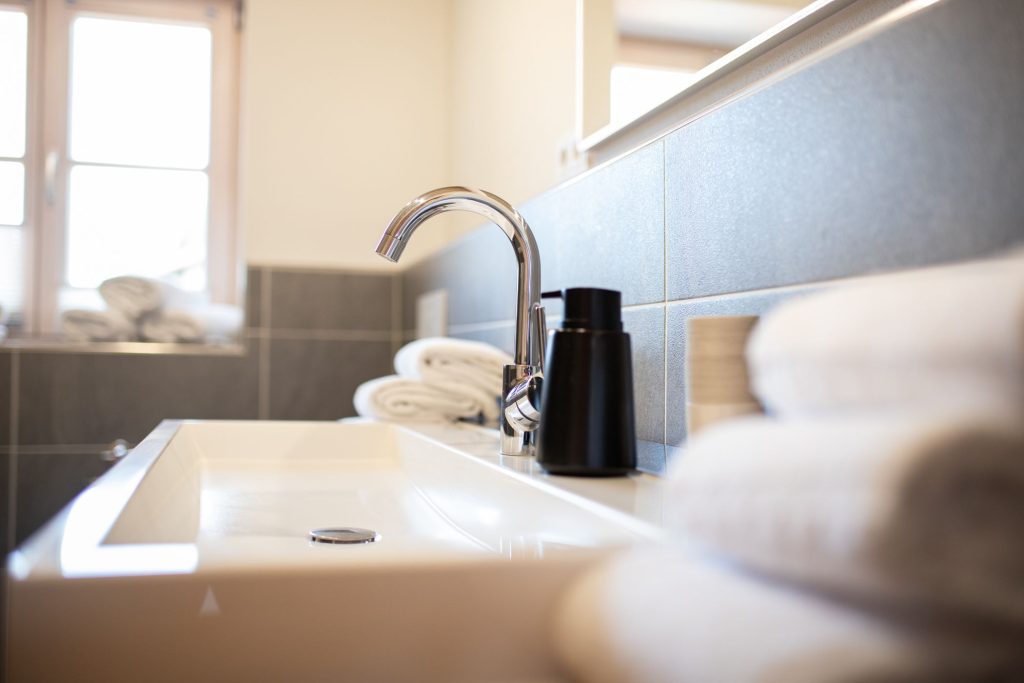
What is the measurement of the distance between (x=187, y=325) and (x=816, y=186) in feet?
6.41

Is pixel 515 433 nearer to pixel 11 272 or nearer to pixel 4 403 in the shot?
pixel 4 403

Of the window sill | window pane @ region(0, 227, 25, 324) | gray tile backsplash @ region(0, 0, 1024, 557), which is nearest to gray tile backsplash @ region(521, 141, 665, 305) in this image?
gray tile backsplash @ region(0, 0, 1024, 557)

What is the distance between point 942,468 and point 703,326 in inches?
15.0

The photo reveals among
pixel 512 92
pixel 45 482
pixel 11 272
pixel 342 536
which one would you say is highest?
pixel 512 92

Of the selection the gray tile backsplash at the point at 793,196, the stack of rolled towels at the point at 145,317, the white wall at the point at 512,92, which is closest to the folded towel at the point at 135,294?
the stack of rolled towels at the point at 145,317

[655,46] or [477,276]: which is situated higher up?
[655,46]

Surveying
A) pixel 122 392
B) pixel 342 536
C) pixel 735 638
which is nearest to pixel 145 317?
pixel 122 392

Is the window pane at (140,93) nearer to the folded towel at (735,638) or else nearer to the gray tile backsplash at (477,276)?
the gray tile backsplash at (477,276)

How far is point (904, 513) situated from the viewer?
0.22 metres

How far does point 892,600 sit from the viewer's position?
0.77ft

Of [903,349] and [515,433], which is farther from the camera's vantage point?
[515,433]

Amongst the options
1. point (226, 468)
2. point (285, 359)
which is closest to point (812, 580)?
point (226, 468)

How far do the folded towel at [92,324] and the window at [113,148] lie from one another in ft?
0.49

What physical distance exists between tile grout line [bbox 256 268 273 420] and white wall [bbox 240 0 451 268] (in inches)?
2.7
